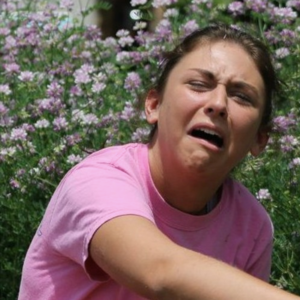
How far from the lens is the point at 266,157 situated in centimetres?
403

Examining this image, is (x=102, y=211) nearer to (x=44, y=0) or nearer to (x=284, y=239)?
(x=284, y=239)

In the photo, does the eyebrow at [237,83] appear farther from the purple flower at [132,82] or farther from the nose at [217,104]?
the purple flower at [132,82]

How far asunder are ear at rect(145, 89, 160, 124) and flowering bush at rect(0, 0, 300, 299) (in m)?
0.53

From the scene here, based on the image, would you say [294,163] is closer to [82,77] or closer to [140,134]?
[140,134]

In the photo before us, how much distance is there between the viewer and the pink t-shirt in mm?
2273

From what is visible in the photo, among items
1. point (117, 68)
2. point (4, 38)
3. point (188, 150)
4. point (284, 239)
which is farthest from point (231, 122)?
point (4, 38)

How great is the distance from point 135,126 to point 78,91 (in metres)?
0.47

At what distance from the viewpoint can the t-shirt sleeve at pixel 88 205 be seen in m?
2.21

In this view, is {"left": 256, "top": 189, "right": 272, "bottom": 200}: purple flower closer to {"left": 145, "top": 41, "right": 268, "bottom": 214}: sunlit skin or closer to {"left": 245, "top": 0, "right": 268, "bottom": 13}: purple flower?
{"left": 145, "top": 41, "right": 268, "bottom": 214}: sunlit skin

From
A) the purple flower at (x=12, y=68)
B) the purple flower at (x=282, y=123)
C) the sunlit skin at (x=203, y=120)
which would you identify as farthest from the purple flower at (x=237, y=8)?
the sunlit skin at (x=203, y=120)

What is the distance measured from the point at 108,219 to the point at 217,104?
39 cm

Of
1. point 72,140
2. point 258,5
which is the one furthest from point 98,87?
point 258,5

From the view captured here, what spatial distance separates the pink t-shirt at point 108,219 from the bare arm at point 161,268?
0.05 metres

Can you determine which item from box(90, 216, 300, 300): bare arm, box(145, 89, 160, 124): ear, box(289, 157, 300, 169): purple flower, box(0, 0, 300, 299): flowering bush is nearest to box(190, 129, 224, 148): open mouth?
box(145, 89, 160, 124): ear
